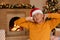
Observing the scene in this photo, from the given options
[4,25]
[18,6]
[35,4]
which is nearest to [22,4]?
[18,6]

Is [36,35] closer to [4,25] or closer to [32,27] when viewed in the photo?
[32,27]

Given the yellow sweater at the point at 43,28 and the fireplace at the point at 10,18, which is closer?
the yellow sweater at the point at 43,28

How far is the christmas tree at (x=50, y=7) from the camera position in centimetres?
530

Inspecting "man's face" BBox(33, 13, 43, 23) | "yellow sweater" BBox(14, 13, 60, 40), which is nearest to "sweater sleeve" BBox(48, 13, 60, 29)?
"yellow sweater" BBox(14, 13, 60, 40)

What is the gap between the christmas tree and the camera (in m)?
5.30

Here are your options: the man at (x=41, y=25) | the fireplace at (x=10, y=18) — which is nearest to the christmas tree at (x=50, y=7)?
the fireplace at (x=10, y=18)

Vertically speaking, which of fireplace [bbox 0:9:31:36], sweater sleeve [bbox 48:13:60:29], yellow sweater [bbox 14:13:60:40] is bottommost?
fireplace [bbox 0:9:31:36]

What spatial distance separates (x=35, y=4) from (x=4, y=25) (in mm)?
1184

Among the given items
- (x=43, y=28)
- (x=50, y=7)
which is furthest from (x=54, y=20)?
(x=50, y=7)

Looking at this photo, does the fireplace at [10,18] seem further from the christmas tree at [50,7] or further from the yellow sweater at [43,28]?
the yellow sweater at [43,28]

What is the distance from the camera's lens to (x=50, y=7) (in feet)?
17.6

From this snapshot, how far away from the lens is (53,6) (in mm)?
5402

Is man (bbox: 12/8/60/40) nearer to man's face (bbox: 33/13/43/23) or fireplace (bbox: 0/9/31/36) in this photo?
man's face (bbox: 33/13/43/23)

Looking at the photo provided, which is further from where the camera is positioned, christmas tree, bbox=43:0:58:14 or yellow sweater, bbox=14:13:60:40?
christmas tree, bbox=43:0:58:14
